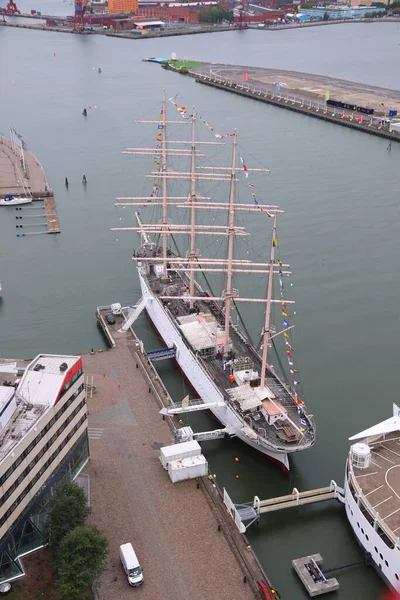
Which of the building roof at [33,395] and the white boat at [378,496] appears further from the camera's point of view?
the white boat at [378,496]

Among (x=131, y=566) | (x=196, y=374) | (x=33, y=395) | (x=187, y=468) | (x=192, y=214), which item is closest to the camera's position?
(x=131, y=566)

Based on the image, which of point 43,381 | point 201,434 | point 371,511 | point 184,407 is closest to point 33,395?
point 43,381

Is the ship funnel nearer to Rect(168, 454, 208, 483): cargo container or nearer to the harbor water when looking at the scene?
the harbor water

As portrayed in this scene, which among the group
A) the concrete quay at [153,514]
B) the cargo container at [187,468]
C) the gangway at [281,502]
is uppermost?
the cargo container at [187,468]

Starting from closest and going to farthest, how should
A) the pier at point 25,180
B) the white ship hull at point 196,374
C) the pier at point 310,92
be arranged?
the white ship hull at point 196,374, the pier at point 25,180, the pier at point 310,92

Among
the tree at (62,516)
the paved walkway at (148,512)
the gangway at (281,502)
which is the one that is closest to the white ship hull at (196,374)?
the gangway at (281,502)

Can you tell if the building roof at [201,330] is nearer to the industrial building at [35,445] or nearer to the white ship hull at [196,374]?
the white ship hull at [196,374]

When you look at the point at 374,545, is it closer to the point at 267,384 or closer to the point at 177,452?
the point at 177,452
